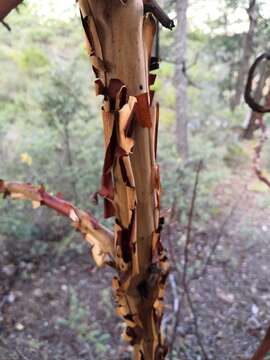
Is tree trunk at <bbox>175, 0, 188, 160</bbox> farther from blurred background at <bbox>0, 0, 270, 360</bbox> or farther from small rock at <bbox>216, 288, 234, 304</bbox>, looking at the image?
small rock at <bbox>216, 288, 234, 304</bbox>

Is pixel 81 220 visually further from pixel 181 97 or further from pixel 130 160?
pixel 181 97

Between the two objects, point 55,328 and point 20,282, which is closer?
point 55,328

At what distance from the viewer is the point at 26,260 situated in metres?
1.98

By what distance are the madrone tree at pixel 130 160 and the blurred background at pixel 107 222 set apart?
43 cm

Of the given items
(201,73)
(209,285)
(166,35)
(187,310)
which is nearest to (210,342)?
(187,310)

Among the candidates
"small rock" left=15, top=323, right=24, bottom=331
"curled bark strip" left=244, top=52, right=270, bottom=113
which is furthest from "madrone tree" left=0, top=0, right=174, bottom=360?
"small rock" left=15, top=323, right=24, bottom=331

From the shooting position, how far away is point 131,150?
12.7 inches

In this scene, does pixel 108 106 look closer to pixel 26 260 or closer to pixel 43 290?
pixel 43 290

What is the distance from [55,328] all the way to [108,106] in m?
1.48

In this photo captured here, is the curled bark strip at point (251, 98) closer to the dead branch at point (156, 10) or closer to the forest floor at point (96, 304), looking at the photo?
the dead branch at point (156, 10)

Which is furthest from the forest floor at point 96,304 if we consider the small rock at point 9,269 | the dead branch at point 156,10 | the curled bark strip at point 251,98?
the dead branch at point 156,10

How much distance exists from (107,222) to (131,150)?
1.60 m

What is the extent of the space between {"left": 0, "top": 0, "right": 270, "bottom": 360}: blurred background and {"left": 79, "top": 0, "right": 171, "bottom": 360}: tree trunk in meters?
0.43

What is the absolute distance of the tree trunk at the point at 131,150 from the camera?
0.91ft
